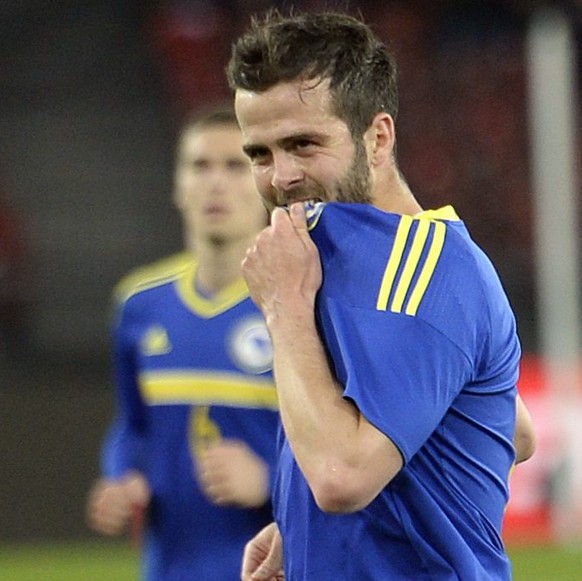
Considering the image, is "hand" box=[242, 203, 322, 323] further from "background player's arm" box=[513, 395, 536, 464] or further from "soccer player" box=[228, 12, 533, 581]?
"background player's arm" box=[513, 395, 536, 464]

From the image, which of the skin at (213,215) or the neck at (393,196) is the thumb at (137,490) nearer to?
the skin at (213,215)

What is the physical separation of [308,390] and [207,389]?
2.28m

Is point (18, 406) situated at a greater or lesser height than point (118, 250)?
lesser

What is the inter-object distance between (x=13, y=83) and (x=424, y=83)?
391 centimetres

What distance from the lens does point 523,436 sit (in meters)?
3.25

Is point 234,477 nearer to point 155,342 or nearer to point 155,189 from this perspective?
point 155,342

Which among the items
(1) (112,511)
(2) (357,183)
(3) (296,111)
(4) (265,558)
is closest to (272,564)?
(4) (265,558)

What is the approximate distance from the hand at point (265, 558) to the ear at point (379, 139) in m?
0.72

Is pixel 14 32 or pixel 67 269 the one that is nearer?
pixel 67 269

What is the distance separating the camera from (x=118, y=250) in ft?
45.9

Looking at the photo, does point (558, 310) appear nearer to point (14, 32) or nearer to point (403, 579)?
point (14, 32)

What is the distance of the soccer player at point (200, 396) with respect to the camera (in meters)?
4.75

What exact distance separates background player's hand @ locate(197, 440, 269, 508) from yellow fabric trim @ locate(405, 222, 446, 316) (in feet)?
6.13

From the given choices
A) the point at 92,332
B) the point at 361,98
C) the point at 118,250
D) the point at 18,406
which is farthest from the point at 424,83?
the point at 361,98
